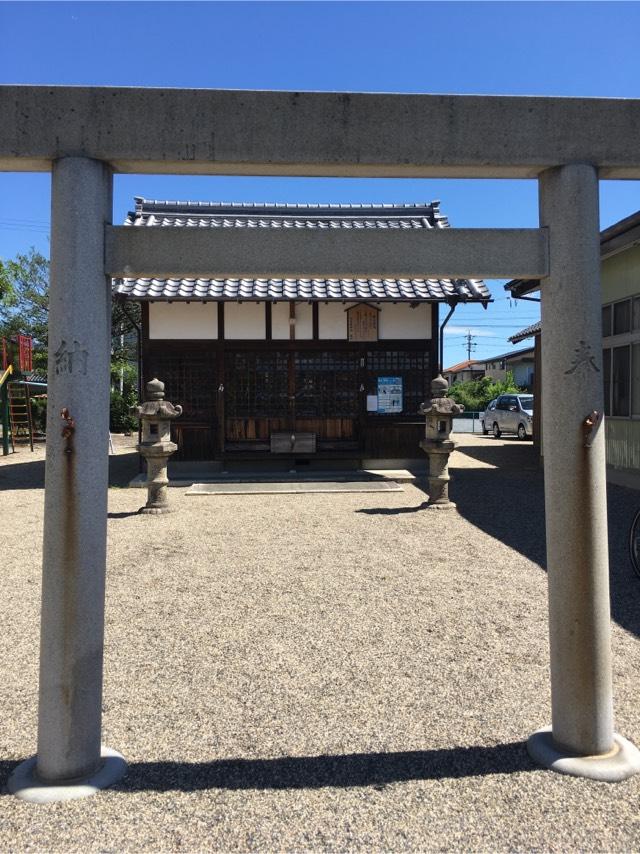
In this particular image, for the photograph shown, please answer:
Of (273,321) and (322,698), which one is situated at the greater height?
(273,321)

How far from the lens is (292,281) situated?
11.5 metres

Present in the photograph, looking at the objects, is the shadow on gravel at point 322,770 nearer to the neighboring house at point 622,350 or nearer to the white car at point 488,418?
the neighboring house at point 622,350

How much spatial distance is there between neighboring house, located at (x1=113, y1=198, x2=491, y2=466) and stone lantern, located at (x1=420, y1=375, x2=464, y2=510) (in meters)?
3.05

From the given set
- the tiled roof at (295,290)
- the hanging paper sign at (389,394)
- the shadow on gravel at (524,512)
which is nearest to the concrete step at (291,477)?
the shadow on gravel at (524,512)

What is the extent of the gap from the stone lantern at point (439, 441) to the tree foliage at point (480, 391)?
2614cm

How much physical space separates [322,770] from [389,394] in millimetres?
9670

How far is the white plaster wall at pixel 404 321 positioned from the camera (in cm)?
1188

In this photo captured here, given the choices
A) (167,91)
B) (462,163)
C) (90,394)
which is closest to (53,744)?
(90,394)

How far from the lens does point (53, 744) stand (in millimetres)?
2453

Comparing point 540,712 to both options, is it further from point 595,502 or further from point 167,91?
point 167,91

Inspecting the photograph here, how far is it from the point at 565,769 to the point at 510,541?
434 centimetres

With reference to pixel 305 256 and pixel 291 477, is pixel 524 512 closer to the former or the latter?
pixel 291 477

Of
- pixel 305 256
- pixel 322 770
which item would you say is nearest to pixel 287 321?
pixel 305 256

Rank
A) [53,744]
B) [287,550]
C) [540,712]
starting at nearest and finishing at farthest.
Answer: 1. [53,744]
2. [540,712]
3. [287,550]
